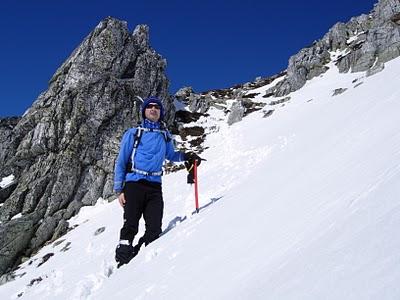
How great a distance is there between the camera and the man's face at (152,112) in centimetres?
825

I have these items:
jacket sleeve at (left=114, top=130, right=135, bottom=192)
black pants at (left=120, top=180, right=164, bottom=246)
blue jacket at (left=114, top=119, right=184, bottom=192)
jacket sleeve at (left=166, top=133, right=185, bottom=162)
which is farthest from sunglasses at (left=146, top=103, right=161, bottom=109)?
black pants at (left=120, top=180, right=164, bottom=246)

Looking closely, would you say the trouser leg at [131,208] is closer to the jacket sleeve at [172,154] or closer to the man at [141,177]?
the man at [141,177]

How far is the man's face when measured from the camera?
27.1ft

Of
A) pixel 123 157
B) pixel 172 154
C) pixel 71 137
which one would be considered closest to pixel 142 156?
pixel 123 157

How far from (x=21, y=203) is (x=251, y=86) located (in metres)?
55.7

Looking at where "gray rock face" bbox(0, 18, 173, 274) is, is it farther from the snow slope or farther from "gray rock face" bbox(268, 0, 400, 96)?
the snow slope

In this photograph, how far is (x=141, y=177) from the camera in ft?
26.4

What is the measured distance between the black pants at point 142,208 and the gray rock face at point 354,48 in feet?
80.9

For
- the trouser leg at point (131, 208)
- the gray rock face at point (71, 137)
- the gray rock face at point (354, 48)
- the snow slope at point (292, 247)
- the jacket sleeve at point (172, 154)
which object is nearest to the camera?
the snow slope at point (292, 247)

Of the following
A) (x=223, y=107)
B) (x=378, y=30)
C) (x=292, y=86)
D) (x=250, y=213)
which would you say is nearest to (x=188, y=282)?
(x=250, y=213)

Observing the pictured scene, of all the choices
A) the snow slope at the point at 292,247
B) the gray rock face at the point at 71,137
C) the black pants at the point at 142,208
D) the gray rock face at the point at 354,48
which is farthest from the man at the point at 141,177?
the gray rock face at the point at 354,48

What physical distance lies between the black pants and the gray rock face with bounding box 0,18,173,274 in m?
23.5

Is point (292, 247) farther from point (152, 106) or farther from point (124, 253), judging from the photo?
point (152, 106)

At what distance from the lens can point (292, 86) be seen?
58719mm
